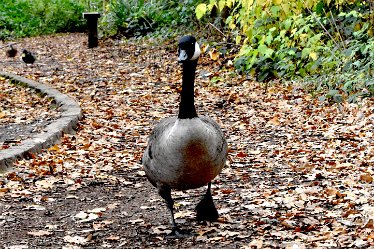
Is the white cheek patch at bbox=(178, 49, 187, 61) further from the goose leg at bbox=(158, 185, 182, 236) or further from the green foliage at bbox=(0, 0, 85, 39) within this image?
the green foliage at bbox=(0, 0, 85, 39)

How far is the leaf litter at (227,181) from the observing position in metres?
5.07

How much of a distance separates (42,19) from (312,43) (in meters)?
18.5

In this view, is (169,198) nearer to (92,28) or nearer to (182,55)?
(182,55)

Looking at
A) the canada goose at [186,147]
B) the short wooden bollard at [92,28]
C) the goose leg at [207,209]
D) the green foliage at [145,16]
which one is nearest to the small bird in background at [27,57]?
the short wooden bollard at [92,28]

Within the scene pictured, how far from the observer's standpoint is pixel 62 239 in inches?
202

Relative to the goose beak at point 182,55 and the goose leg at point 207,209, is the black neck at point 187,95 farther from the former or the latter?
the goose leg at point 207,209

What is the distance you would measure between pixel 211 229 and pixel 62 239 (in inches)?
46.9

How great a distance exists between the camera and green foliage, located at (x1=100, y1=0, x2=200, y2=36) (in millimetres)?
19328

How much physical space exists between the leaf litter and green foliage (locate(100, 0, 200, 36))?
22.9ft

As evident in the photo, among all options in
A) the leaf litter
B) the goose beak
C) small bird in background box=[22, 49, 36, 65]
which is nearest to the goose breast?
the goose beak

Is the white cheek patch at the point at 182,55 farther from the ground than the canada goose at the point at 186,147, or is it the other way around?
the white cheek patch at the point at 182,55

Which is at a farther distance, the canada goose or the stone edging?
the stone edging

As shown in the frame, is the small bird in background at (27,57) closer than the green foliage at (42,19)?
Yes

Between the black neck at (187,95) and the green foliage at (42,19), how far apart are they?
22264 millimetres
